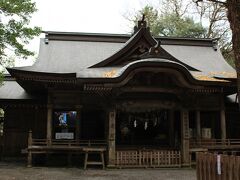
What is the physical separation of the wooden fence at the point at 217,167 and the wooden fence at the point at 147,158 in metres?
5.97

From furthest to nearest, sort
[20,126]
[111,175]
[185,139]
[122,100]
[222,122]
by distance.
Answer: [20,126]
[222,122]
[185,139]
[122,100]
[111,175]

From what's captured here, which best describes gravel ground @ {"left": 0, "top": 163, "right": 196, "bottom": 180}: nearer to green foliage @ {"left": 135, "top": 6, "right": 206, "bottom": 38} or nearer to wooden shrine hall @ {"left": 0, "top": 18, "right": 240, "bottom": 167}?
wooden shrine hall @ {"left": 0, "top": 18, "right": 240, "bottom": 167}

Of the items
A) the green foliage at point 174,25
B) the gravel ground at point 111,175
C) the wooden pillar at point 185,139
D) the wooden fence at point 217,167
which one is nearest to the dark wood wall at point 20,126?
the gravel ground at point 111,175

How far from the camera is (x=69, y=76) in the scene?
15.0 m

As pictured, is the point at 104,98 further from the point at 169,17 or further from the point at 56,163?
the point at 169,17

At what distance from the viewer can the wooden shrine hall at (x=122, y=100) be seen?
47.3ft

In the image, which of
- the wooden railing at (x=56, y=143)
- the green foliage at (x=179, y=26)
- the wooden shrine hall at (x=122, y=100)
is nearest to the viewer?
the wooden shrine hall at (x=122, y=100)

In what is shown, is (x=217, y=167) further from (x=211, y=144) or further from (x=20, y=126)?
(x=20, y=126)

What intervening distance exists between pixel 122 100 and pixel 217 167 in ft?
24.6

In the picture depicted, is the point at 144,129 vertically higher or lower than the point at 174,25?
lower

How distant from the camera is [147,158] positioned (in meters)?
14.5

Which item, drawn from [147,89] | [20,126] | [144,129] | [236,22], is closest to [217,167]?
[236,22]

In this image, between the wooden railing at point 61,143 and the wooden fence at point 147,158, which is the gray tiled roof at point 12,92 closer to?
the wooden railing at point 61,143

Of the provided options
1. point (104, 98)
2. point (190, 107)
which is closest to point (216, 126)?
point (190, 107)
